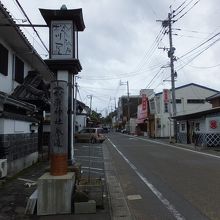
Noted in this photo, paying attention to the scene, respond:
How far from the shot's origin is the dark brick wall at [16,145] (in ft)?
42.7

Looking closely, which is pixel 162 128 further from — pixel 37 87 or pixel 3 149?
pixel 3 149

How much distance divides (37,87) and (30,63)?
5.81 feet

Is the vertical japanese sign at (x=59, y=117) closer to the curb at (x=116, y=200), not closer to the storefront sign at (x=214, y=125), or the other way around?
the curb at (x=116, y=200)

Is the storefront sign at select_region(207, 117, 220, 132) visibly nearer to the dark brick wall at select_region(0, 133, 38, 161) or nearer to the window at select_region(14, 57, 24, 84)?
the window at select_region(14, 57, 24, 84)

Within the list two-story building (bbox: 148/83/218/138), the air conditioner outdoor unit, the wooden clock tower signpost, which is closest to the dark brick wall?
the air conditioner outdoor unit

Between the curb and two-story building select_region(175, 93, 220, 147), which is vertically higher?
two-story building select_region(175, 93, 220, 147)

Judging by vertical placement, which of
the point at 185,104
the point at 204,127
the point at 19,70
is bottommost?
the point at 204,127

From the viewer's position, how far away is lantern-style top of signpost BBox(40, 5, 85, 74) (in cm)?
965

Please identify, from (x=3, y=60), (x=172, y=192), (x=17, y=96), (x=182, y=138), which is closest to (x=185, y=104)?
(x=182, y=138)

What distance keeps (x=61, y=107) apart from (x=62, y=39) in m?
1.98

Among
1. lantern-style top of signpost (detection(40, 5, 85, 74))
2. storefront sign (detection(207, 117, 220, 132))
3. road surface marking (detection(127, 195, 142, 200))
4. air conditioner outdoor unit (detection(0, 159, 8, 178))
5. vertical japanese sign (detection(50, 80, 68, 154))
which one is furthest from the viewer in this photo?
storefront sign (detection(207, 117, 220, 132))

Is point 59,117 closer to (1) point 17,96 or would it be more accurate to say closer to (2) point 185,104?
(1) point 17,96

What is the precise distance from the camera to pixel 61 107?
8883mm

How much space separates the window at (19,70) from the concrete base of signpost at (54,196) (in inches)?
456
